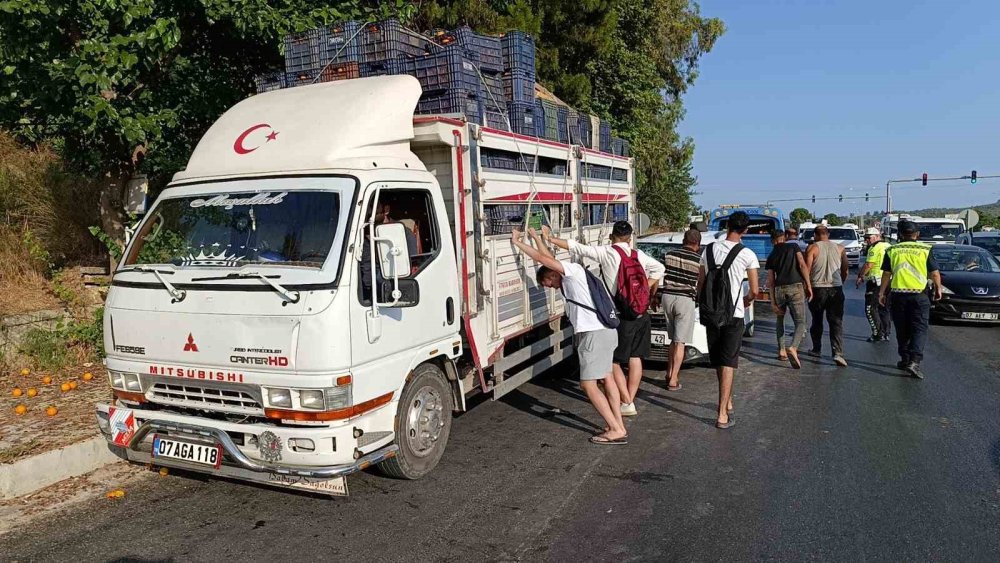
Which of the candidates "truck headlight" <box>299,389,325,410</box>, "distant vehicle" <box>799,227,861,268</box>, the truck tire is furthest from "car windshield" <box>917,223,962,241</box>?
"truck headlight" <box>299,389,325,410</box>

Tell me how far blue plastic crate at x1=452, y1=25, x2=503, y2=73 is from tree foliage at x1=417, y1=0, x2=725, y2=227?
831 centimetres

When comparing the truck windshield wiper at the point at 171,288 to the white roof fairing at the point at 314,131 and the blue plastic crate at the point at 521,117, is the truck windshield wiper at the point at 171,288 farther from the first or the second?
the blue plastic crate at the point at 521,117

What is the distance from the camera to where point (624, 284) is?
630 centimetres

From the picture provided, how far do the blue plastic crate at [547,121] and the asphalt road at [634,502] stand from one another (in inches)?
120

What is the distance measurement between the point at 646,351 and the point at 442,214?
257 centimetres

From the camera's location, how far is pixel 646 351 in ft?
22.0

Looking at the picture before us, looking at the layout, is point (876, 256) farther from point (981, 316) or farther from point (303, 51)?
point (303, 51)

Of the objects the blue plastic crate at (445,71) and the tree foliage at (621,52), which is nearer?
the blue plastic crate at (445,71)

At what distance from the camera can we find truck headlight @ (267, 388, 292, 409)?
13.7ft

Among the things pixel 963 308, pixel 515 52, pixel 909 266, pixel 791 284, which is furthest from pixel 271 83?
pixel 963 308

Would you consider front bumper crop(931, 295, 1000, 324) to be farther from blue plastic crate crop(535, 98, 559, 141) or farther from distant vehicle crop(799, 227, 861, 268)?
distant vehicle crop(799, 227, 861, 268)

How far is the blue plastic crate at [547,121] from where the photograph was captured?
7.60 metres

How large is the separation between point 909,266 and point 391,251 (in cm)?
685

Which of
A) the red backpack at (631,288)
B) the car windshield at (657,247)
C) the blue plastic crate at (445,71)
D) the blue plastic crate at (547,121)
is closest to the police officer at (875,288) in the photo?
the car windshield at (657,247)
